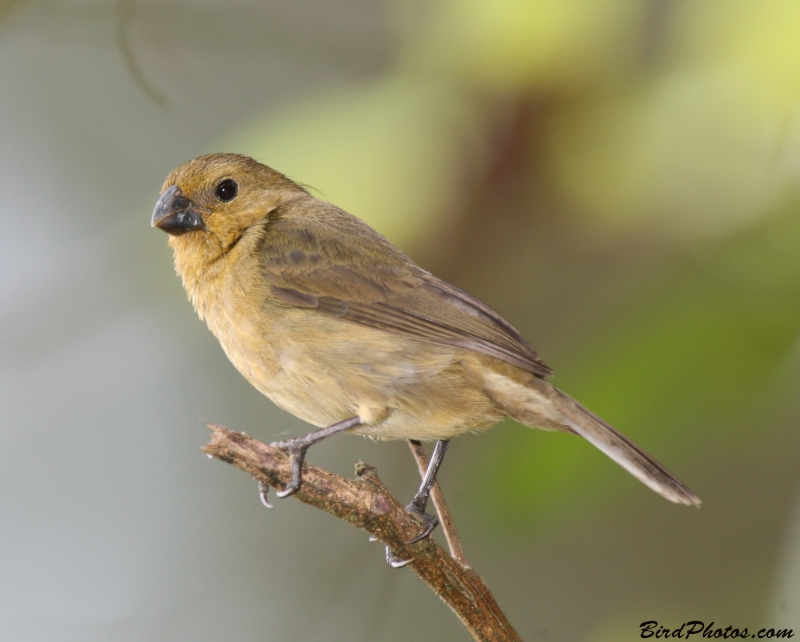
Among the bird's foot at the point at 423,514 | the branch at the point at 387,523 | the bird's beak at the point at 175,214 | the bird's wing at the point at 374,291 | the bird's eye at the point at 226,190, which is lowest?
the branch at the point at 387,523

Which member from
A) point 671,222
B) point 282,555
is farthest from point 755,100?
point 282,555

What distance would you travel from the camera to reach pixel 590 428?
2.45m

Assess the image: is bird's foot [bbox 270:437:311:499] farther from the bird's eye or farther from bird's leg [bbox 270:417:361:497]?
the bird's eye

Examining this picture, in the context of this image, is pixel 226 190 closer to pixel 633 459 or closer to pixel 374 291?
pixel 374 291

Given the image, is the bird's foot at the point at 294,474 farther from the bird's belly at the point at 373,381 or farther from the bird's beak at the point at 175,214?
the bird's beak at the point at 175,214

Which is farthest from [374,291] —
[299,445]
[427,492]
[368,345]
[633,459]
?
[633,459]

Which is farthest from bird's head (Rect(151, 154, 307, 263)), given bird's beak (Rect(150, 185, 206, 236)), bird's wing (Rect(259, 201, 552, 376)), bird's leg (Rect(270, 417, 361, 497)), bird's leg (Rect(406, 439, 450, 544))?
bird's leg (Rect(406, 439, 450, 544))

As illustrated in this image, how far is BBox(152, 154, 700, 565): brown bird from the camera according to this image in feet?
9.01

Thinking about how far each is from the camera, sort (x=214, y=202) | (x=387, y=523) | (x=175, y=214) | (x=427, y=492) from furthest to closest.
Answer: (x=214, y=202), (x=175, y=214), (x=427, y=492), (x=387, y=523)

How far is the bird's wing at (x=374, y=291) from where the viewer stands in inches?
109

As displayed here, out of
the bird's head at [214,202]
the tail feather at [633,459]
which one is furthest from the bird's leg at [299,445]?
the bird's head at [214,202]

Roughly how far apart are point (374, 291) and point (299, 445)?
24.0 inches

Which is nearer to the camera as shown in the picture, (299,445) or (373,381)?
(299,445)

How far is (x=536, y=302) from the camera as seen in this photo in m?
3.58
